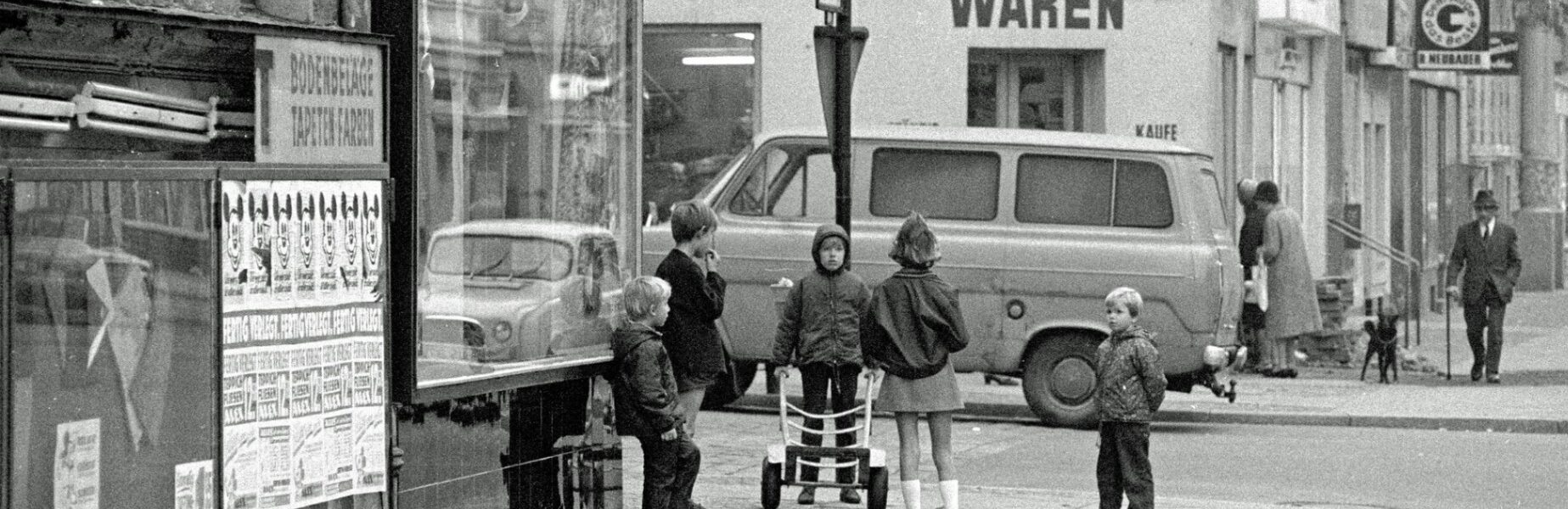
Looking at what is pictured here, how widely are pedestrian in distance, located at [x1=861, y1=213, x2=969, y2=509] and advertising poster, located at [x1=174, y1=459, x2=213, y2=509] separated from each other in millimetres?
4172

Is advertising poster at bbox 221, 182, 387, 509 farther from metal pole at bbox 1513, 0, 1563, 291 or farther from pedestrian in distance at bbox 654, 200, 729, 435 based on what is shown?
metal pole at bbox 1513, 0, 1563, 291

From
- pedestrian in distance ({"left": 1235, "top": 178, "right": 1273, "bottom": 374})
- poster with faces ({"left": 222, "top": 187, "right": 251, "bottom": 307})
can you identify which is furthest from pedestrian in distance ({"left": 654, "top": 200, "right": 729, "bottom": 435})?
pedestrian in distance ({"left": 1235, "top": 178, "right": 1273, "bottom": 374})

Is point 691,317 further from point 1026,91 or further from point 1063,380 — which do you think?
point 1026,91

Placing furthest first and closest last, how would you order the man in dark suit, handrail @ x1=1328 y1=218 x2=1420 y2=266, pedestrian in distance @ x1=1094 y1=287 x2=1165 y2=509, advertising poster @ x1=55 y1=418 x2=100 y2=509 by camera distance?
handrail @ x1=1328 y1=218 x2=1420 y2=266 → the man in dark suit → pedestrian in distance @ x1=1094 y1=287 x2=1165 y2=509 → advertising poster @ x1=55 y1=418 x2=100 y2=509

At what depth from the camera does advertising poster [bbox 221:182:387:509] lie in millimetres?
6949

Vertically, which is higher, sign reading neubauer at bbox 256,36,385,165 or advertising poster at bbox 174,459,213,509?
sign reading neubauer at bbox 256,36,385,165

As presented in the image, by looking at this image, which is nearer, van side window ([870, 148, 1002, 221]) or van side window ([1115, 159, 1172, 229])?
van side window ([1115, 159, 1172, 229])

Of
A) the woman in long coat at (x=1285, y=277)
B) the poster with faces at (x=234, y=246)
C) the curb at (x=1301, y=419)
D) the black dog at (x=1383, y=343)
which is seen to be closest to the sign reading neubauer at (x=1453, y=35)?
the woman in long coat at (x=1285, y=277)

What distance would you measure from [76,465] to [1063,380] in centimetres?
1023

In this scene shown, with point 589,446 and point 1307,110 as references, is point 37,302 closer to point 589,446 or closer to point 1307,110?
point 589,446

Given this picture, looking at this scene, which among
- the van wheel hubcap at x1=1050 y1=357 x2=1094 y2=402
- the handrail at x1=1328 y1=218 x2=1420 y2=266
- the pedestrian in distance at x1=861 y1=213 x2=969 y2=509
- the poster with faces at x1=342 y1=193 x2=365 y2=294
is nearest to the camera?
the poster with faces at x1=342 y1=193 x2=365 y2=294

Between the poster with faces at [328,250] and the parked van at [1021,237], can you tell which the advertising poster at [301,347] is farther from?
the parked van at [1021,237]

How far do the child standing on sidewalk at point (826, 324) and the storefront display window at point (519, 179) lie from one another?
192 centimetres

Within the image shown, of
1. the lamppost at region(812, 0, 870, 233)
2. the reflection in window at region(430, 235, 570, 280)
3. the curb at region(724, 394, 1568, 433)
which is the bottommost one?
the curb at region(724, 394, 1568, 433)
